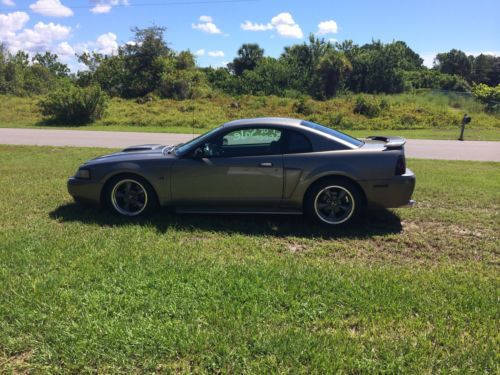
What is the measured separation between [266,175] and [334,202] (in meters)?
0.91

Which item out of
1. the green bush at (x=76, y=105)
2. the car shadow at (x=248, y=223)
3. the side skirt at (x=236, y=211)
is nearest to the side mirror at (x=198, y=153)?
the side skirt at (x=236, y=211)

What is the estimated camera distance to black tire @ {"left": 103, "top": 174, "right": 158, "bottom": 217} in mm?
5746

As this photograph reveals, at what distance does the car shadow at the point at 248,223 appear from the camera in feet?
17.4

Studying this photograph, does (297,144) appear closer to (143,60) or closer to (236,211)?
(236,211)

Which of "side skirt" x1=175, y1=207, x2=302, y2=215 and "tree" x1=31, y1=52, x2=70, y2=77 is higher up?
"tree" x1=31, y1=52, x2=70, y2=77

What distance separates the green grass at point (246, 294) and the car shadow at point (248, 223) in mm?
27

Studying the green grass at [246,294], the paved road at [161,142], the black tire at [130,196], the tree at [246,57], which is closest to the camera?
the green grass at [246,294]

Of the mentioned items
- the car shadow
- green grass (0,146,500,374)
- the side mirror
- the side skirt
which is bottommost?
green grass (0,146,500,374)

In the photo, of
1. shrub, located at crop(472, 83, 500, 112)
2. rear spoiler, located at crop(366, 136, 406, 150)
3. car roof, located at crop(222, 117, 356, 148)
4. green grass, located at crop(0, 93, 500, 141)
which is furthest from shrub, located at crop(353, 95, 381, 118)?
car roof, located at crop(222, 117, 356, 148)

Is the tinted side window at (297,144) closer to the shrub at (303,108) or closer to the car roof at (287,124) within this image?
the car roof at (287,124)

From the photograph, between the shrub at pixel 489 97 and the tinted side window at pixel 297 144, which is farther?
the shrub at pixel 489 97

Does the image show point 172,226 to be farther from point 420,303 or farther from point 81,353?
point 420,303

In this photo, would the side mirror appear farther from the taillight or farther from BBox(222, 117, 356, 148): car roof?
the taillight

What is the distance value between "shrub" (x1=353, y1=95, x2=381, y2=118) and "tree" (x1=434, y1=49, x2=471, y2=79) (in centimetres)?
7582
